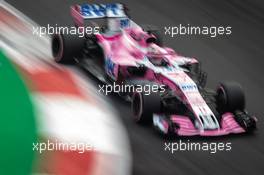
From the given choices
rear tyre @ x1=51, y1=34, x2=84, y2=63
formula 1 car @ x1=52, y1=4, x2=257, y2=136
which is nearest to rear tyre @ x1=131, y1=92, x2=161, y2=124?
formula 1 car @ x1=52, y1=4, x2=257, y2=136

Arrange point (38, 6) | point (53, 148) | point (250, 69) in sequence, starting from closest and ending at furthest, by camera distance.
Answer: point (53, 148) < point (250, 69) < point (38, 6)

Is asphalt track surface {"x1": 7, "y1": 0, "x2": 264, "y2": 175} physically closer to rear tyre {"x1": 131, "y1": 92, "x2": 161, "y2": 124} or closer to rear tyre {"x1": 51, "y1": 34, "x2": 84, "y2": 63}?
rear tyre {"x1": 131, "y1": 92, "x2": 161, "y2": 124}

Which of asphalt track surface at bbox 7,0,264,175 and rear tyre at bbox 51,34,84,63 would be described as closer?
asphalt track surface at bbox 7,0,264,175

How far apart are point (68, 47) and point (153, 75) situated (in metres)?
0.91

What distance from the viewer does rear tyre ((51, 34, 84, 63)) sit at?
745 cm

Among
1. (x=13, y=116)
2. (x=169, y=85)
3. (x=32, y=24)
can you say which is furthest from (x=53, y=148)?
(x=32, y=24)

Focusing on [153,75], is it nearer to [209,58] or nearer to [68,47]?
[68,47]

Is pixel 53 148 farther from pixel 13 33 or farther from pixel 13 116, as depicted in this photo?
pixel 13 33

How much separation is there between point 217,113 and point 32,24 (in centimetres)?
242

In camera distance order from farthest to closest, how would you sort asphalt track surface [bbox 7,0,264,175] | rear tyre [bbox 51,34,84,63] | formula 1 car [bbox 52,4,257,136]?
rear tyre [bbox 51,34,84,63]
formula 1 car [bbox 52,4,257,136]
asphalt track surface [bbox 7,0,264,175]

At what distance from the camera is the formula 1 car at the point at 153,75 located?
6480 mm

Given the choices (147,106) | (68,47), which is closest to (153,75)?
(147,106)

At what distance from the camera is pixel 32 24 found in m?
8.25

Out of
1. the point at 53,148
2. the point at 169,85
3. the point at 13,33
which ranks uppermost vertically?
the point at 13,33
